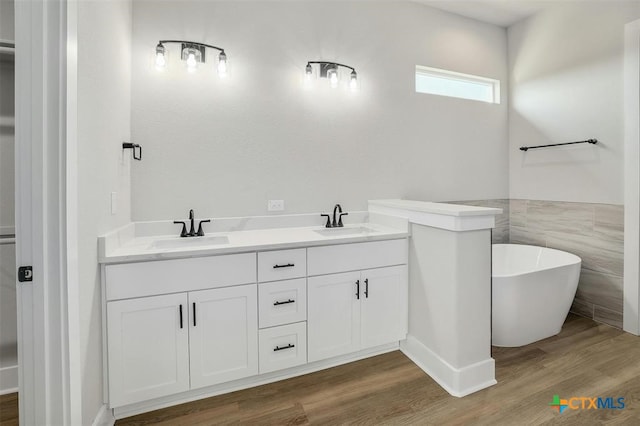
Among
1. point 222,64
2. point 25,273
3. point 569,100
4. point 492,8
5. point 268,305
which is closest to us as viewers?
point 25,273

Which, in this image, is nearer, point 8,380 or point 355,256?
point 8,380

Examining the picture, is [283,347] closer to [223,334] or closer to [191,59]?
[223,334]

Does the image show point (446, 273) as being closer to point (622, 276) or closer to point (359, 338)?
point (359, 338)

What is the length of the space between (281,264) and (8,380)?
1690 millimetres

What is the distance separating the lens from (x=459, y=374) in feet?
5.89

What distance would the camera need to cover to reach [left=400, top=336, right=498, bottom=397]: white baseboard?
5.89ft

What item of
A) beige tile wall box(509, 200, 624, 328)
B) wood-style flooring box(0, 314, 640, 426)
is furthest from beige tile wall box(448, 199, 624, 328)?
wood-style flooring box(0, 314, 640, 426)

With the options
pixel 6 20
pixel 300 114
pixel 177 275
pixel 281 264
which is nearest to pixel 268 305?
pixel 281 264

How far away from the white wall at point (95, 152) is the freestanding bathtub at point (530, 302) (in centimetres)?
240

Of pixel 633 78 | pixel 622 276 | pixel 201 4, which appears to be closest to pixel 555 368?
pixel 622 276

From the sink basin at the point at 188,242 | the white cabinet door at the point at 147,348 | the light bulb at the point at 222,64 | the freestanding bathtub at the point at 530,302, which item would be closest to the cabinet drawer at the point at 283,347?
the white cabinet door at the point at 147,348

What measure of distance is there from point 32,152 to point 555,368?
3.00 meters

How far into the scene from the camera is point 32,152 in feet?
3.66

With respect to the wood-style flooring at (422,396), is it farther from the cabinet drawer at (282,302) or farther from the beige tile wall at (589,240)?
the beige tile wall at (589,240)
